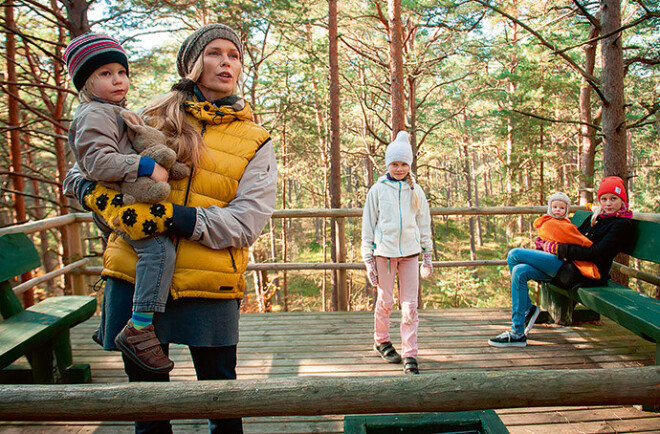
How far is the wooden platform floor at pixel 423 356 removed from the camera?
2.39 metres

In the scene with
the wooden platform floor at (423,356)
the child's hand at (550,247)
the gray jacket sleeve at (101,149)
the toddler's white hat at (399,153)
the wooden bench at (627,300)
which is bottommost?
the wooden platform floor at (423,356)

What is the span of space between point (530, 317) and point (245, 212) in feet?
10.2

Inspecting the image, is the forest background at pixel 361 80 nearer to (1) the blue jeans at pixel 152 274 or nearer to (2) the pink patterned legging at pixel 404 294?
(2) the pink patterned legging at pixel 404 294

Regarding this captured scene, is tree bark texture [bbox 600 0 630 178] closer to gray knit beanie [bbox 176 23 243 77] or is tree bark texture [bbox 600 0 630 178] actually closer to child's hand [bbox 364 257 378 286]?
child's hand [bbox 364 257 378 286]

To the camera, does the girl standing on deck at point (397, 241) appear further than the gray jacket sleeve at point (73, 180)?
Yes

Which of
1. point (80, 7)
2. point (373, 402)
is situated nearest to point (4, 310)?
point (373, 402)

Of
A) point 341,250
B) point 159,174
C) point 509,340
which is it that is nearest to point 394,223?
point 509,340

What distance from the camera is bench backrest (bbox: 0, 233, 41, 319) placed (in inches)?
106

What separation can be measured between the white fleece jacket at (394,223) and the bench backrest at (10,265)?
2.38 meters

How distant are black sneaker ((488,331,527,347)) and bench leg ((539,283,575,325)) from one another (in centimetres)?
66

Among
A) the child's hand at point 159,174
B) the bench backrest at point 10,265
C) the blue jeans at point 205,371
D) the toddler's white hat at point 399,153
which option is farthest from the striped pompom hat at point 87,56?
the toddler's white hat at point 399,153

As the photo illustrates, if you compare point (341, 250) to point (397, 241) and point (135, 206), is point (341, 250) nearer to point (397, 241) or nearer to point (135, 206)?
point (397, 241)

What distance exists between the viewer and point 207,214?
140 centimetres

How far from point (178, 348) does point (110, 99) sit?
257cm
